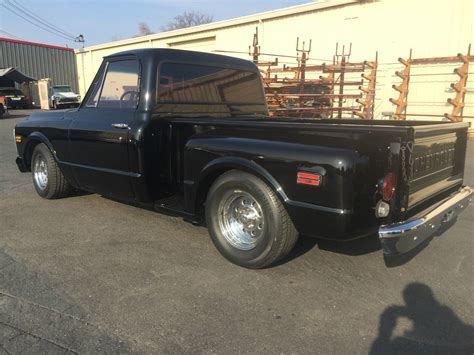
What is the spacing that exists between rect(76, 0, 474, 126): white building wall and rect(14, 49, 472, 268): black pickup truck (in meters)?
11.2

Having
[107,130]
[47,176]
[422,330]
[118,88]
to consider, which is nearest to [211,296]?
[422,330]

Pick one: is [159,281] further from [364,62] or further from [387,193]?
[364,62]

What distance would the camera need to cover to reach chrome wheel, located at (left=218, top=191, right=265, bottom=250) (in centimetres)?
358

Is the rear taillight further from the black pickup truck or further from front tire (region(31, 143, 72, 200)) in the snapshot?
front tire (region(31, 143, 72, 200))

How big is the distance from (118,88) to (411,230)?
3338mm

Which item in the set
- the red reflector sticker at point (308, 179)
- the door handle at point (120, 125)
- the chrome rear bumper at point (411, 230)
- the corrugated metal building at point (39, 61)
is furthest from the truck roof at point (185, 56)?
the corrugated metal building at point (39, 61)

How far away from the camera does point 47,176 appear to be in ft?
18.7

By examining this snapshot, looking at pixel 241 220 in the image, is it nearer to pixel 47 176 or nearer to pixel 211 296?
pixel 211 296

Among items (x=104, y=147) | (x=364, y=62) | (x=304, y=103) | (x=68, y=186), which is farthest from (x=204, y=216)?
(x=364, y=62)

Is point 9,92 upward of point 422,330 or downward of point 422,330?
upward

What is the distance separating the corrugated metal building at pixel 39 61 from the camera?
125ft

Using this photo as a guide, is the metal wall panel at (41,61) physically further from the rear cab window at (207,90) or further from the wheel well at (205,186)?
the wheel well at (205,186)

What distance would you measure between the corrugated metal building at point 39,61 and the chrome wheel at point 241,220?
1458 inches

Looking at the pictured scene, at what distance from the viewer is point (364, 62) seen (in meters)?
15.0
